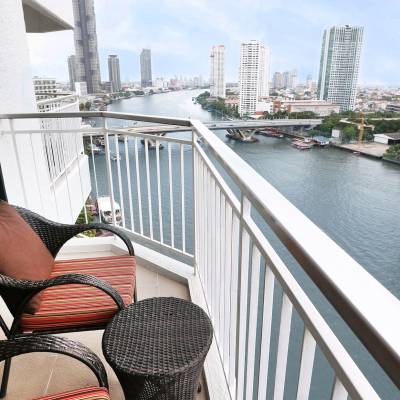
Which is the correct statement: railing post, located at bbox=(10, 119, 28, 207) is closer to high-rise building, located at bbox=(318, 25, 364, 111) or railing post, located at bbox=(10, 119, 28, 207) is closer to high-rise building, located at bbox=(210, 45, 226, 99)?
high-rise building, located at bbox=(210, 45, 226, 99)

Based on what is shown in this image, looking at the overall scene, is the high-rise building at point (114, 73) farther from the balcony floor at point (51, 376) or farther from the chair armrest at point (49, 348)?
the chair armrest at point (49, 348)

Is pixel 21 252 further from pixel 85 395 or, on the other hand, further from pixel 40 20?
pixel 40 20

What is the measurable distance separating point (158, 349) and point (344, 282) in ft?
3.82

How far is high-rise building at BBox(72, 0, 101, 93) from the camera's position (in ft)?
51.2

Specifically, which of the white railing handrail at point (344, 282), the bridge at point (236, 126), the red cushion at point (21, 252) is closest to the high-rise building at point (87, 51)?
the bridge at point (236, 126)

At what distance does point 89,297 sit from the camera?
177 cm

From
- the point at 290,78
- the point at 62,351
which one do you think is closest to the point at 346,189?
the point at 290,78

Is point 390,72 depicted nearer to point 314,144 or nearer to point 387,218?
point 314,144

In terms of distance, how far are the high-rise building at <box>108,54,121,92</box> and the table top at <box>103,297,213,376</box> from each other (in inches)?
562

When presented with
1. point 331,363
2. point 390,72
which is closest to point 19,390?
point 331,363

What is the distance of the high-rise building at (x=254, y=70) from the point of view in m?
7.69

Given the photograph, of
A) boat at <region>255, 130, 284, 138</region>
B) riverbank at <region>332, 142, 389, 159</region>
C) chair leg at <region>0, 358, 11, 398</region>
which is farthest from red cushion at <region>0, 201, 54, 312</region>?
riverbank at <region>332, 142, 389, 159</region>

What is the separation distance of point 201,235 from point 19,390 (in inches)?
54.7

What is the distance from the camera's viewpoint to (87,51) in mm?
17344
